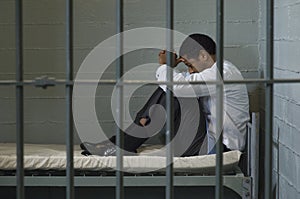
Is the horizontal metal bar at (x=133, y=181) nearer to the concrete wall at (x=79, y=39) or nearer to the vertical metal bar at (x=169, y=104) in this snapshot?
the concrete wall at (x=79, y=39)

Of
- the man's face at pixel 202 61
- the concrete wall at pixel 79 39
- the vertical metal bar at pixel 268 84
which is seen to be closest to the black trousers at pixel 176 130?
the man's face at pixel 202 61

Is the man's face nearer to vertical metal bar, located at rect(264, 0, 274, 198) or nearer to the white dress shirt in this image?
the white dress shirt

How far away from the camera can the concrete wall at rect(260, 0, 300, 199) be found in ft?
10.1

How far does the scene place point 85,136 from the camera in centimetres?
430

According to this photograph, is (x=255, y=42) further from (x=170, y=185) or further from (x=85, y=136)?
(x=170, y=185)

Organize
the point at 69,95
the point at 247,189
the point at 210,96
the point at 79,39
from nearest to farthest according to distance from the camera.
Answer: the point at 69,95 < the point at 247,189 < the point at 210,96 < the point at 79,39

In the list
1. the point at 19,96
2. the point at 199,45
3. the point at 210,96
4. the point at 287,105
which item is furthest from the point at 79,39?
the point at 19,96

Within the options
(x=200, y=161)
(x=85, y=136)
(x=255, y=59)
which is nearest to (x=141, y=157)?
(x=200, y=161)

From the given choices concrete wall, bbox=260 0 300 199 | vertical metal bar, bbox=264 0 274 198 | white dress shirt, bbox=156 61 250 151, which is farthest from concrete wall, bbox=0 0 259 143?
vertical metal bar, bbox=264 0 274 198

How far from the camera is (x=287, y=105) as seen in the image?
331 centimetres

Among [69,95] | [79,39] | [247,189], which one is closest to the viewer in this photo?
[69,95]

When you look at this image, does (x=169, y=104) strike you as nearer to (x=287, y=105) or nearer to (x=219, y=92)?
(x=219, y=92)

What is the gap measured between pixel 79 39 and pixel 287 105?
5.55 feet

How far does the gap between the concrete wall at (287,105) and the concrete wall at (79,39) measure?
1.84 feet
